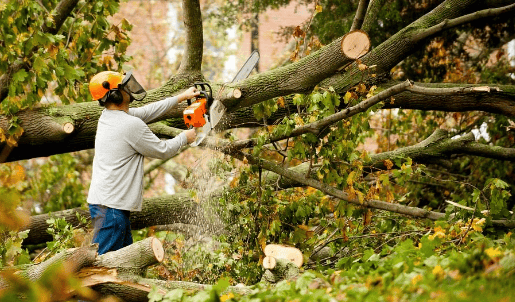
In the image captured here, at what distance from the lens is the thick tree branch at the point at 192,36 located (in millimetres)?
5828

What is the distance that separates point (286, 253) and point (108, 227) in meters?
1.18

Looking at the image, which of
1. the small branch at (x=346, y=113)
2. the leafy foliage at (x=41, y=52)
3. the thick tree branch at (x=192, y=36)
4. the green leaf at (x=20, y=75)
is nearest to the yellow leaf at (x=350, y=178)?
the small branch at (x=346, y=113)

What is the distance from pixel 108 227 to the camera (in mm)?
4453

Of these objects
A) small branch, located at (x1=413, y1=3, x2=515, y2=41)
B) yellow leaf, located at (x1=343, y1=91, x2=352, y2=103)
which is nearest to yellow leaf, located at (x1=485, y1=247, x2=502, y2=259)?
yellow leaf, located at (x1=343, y1=91, x2=352, y2=103)

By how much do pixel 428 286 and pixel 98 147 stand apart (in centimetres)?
269

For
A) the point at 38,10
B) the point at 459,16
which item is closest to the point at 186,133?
the point at 38,10

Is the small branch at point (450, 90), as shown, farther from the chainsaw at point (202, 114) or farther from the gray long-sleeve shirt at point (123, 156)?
the gray long-sleeve shirt at point (123, 156)

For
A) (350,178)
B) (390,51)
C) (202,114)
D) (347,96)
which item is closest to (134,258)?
(202,114)

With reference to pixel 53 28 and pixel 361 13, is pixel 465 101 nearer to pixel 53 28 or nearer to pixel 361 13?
pixel 361 13

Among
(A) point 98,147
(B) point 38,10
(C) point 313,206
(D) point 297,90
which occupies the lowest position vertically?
(C) point 313,206

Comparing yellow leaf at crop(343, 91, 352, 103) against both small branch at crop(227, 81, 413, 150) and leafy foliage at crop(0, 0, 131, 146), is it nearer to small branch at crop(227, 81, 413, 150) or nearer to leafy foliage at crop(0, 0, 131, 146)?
small branch at crop(227, 81, 413, 150)

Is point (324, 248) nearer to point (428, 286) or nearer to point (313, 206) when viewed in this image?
point (313, 206)

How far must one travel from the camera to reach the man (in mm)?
4480

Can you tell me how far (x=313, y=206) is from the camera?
5461 mm
